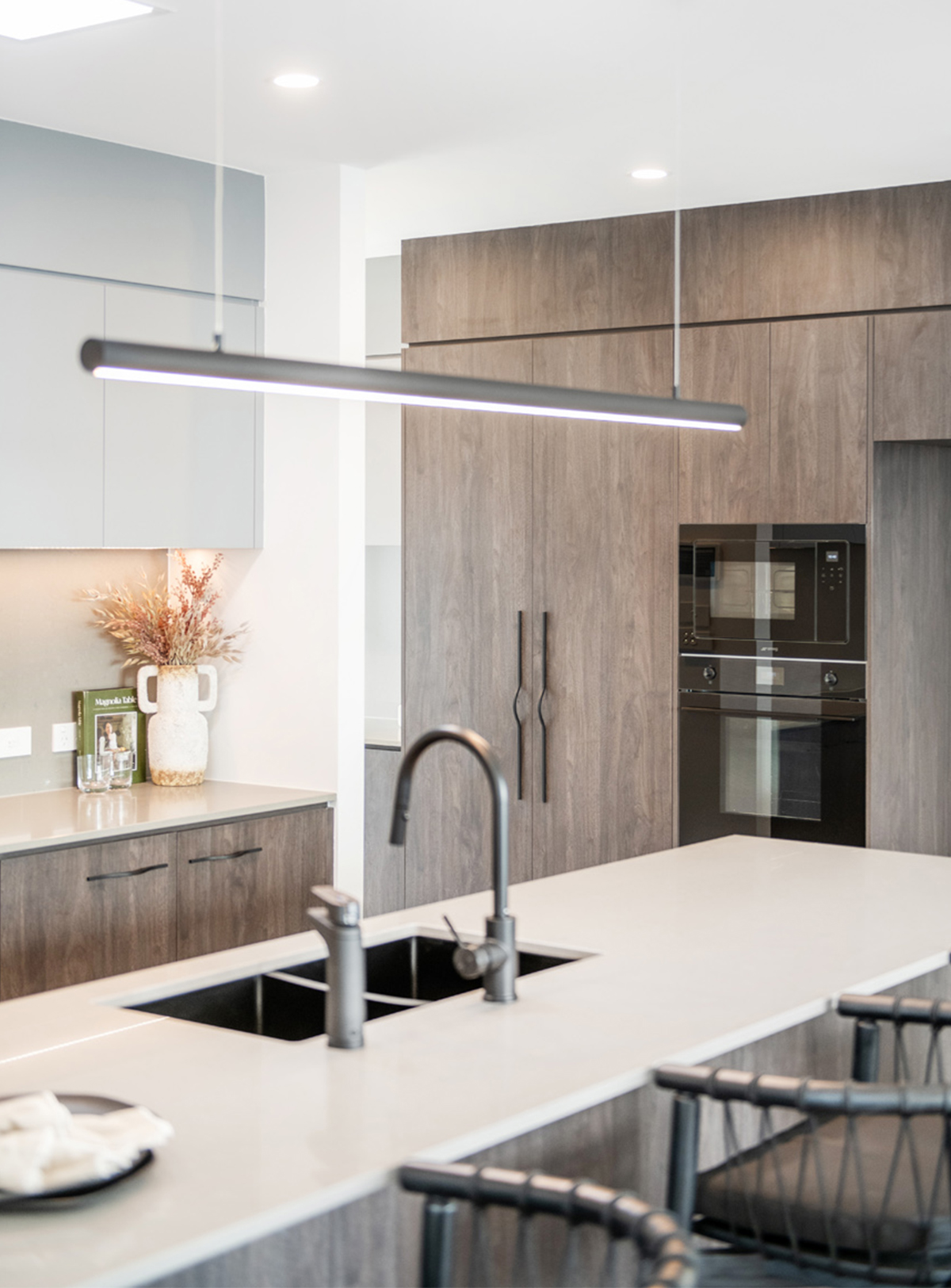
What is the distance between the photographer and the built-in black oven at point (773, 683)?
4520 millimetres

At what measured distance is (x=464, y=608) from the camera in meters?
5.23

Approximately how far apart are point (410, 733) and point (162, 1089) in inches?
133

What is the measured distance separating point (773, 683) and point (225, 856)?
1.77 metres

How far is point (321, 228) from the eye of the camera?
4.35 m

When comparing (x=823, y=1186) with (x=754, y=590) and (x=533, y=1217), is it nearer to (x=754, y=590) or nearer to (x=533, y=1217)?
(x=533, y=1217)

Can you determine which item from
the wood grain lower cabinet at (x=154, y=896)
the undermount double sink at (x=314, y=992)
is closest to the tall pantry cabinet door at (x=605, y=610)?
the wood grain lower cabinet at (x=154, y=896)

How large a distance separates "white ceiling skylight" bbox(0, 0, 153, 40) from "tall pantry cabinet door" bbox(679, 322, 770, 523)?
226 centimetres

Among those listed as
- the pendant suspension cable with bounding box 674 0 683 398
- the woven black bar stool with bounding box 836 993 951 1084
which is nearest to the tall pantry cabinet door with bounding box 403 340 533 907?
the pendant suspension cable with bounding box 674 0 683 398

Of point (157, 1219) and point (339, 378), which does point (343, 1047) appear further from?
point (339, 378)

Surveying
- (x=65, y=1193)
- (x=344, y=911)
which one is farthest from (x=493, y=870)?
(x=65, y=1193)

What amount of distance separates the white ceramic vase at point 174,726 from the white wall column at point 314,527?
7.5 inches

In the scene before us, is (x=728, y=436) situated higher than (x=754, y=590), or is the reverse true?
(x=728, y=436)

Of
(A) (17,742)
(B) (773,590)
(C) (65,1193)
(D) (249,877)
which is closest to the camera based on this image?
(C) (65,1193)

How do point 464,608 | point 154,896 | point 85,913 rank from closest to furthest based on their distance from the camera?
point 85,913
point 154,896
point 464,608
